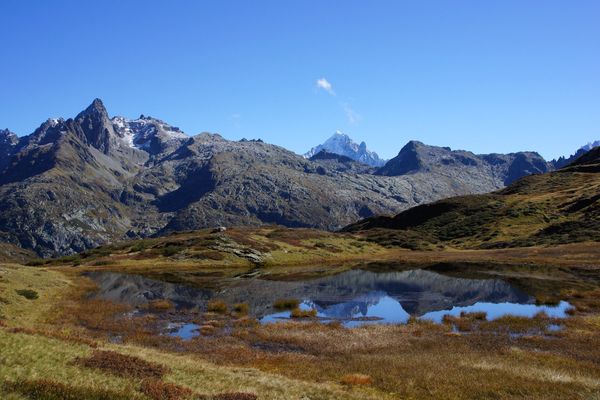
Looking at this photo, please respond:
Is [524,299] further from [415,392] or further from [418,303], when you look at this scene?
[415,392]

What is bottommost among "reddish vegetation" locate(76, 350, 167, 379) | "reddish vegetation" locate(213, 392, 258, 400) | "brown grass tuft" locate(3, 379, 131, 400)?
"reddish vegetation" locate(213, 392, 258, 400)

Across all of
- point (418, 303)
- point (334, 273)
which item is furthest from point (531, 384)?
point (334, 273)

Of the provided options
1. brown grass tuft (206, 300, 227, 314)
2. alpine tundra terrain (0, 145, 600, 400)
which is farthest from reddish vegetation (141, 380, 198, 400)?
brown grass tuft (206, 300, 227, 314)

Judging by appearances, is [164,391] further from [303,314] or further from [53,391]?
[303,314]

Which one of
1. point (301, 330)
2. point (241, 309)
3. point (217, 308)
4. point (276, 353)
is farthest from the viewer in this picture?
point (241, 309)

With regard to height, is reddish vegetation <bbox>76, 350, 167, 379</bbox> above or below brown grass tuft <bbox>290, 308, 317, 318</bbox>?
above

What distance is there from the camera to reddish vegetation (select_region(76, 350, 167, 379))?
21.9 metres

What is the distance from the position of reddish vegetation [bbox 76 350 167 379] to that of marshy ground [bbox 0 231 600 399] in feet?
0.29

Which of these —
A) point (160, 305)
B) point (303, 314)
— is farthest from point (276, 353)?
point (160, 305)

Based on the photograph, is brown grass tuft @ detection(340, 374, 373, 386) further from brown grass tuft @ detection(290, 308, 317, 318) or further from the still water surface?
brown grass tuft @ detection(290, 308, 317, 318)

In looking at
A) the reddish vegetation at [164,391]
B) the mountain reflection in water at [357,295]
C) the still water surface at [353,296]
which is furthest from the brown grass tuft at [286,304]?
the reddish vegetation at [164,391]

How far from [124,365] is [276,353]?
614 inches

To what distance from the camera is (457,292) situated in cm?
7562

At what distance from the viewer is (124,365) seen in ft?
75.3
